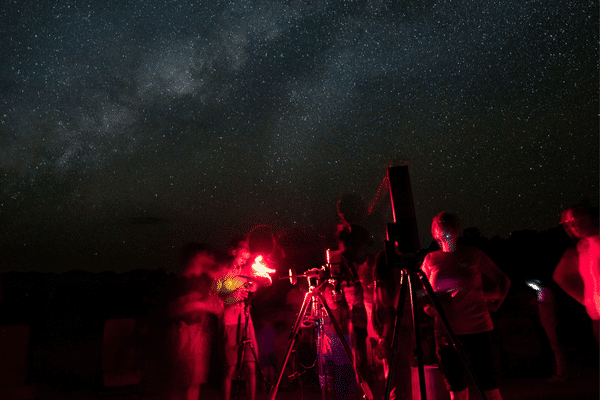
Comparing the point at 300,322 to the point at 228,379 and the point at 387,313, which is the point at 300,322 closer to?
the point at 387,313

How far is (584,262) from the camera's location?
126 inches

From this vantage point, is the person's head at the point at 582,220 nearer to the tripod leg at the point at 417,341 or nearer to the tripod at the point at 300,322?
the tripod leg at the point at 417,341

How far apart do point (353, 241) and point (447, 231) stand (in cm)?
117

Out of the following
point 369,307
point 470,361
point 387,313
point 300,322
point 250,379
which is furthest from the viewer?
point 369,307

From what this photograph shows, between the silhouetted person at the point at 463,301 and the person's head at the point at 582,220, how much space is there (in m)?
0.97

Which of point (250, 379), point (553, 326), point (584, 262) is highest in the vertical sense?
point (584, 262)

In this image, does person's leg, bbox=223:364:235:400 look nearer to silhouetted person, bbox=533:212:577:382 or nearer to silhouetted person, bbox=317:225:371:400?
silhouetted person, bbox=317:225:371:400

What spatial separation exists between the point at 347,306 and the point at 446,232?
158 centimetres

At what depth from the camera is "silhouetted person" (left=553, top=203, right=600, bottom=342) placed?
3.07 meters

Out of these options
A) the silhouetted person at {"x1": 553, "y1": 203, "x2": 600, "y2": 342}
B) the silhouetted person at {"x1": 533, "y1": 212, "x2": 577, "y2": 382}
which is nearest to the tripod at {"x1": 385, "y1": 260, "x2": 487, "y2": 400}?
the silhouetted person at {"x1": 553, "y1": 203, "x2": 600, "y2": 342}

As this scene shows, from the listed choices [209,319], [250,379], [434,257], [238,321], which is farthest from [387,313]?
[209,319]

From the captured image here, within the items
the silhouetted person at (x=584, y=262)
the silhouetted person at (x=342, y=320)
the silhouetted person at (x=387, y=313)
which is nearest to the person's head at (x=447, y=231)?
the silhouetted person at (x=387, y=313)

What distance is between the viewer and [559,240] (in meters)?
14.6

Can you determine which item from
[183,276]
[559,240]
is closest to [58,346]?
[183,276]
